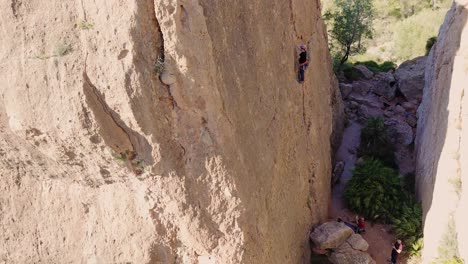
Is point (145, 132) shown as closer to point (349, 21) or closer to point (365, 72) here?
point (349, 21)

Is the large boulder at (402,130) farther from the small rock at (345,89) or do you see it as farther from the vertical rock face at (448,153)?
the small rock at (345,89)

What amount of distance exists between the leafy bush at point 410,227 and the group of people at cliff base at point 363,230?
0.55 m

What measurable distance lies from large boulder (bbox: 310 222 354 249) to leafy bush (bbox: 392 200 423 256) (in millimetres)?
2169

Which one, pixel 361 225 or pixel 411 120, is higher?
pixel 411 120

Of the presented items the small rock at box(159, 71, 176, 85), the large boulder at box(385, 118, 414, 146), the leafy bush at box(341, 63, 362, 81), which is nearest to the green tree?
the leafy bush at box(341, 63, 362, 81)

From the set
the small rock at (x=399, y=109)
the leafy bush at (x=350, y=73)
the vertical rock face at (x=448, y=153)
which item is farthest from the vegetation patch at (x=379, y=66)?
the vertical rock face at (x=448, y=153)

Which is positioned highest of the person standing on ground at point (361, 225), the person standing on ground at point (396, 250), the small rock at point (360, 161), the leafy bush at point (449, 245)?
the small rock at point (360, 161)

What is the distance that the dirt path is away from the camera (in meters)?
16.4

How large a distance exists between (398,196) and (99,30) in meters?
14.1

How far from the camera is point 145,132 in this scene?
9.93 m

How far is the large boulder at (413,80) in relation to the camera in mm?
26000

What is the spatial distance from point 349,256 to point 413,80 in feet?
48.6

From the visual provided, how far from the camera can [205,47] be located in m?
9.93

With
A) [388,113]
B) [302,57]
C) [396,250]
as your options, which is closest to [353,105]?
[388,113]
